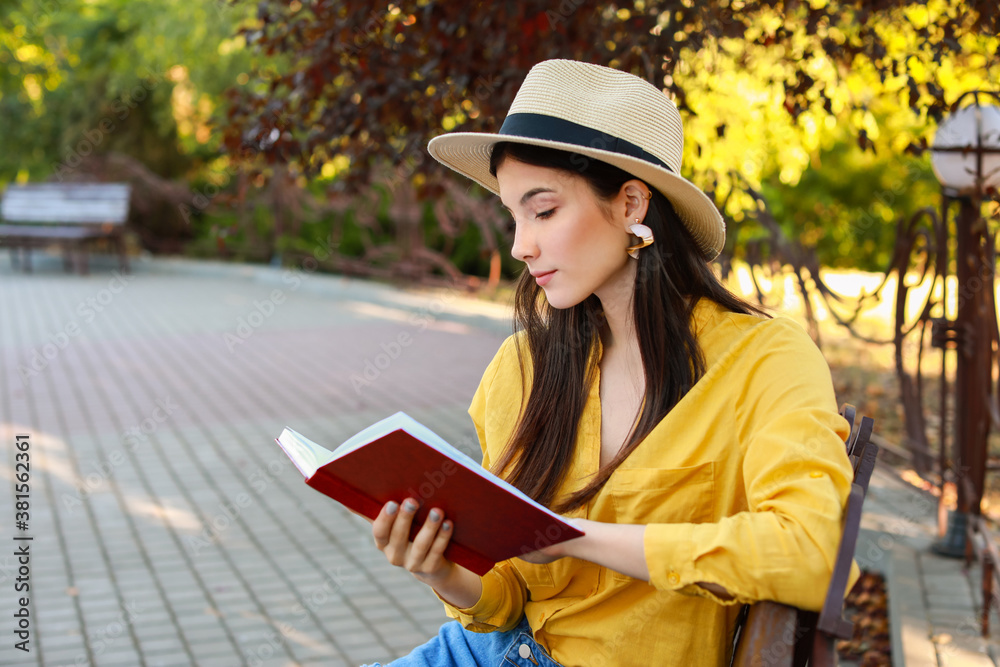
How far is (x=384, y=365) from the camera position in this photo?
363 inches

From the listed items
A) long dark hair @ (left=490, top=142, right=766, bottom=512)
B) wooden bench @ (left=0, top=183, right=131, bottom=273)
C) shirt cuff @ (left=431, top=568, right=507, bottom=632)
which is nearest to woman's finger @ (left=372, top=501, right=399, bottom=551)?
shirt cuff @ (left=431, top=568, right=507, bottom=632)

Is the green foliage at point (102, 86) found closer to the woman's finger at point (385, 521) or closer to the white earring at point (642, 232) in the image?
the white earring at point (642, 232)

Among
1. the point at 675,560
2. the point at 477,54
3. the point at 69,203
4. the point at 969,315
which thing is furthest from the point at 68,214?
the point at 675,560

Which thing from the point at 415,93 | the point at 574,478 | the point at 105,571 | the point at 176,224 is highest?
the point at 415,93

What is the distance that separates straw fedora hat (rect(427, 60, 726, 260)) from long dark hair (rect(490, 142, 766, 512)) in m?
0.04

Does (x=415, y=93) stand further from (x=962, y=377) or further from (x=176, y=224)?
(x=176, y=224)

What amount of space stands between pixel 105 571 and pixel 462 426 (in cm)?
305

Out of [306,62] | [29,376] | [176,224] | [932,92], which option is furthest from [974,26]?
[176,224]

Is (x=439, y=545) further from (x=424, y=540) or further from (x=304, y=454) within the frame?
(x=304, y=454)

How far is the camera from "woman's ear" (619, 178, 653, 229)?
1.79m

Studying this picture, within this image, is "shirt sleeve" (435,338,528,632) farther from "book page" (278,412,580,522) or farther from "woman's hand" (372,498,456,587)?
"book page" (278,412,580,522)

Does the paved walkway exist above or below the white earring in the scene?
below

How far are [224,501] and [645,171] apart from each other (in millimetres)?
4414

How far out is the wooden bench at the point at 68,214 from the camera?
54.3 ft
